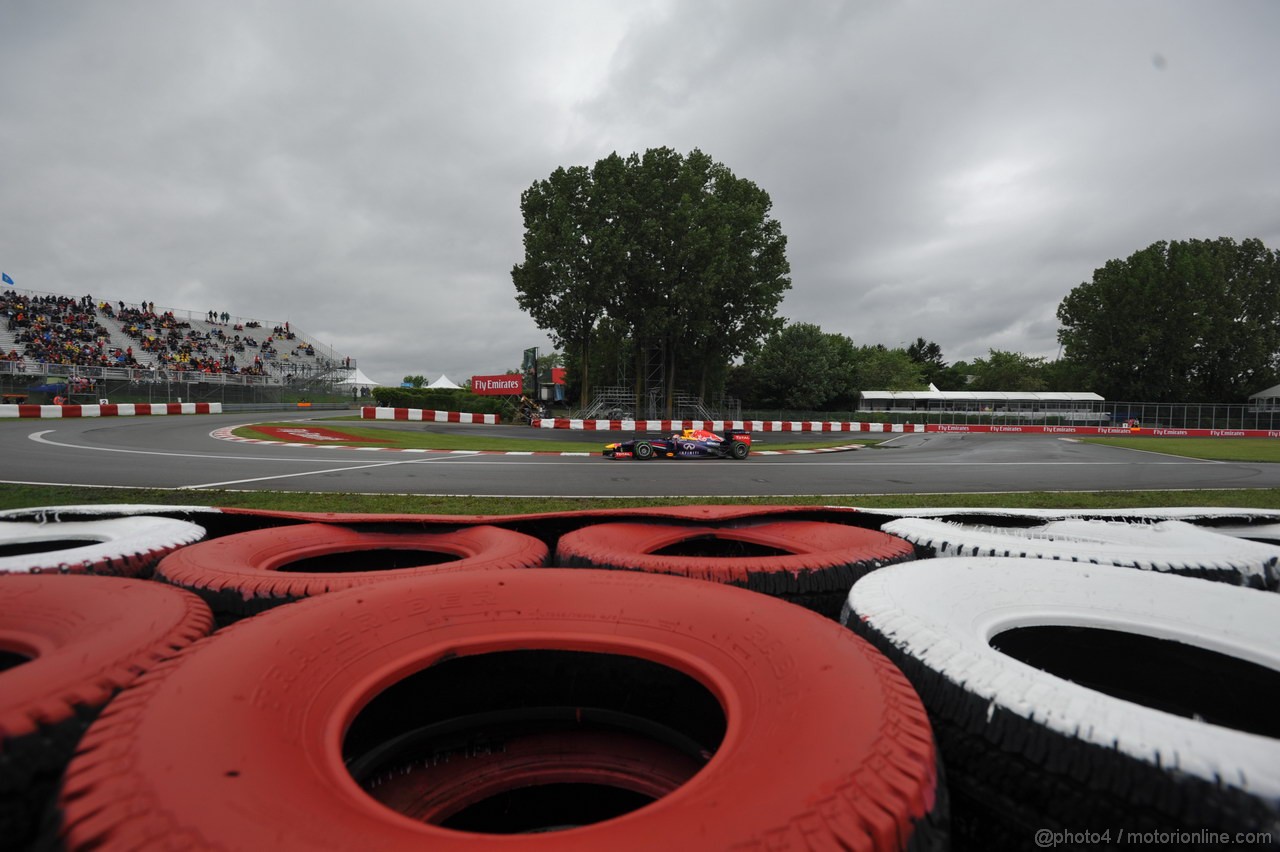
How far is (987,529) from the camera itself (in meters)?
3.57

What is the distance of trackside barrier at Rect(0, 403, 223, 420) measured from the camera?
23453mm

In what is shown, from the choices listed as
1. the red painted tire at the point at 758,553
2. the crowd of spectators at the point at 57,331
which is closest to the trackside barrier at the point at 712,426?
the red painted tire at the point at 758,553

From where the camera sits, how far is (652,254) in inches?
1191

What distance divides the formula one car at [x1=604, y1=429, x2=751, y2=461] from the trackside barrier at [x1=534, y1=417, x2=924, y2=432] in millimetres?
8294

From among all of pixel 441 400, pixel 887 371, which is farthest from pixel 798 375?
pixel 441 400

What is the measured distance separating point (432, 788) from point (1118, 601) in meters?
2.11

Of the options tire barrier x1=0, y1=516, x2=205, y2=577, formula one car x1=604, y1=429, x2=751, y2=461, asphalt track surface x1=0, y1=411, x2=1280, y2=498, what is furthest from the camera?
formula one car x1=604, y1=429, x2=751, y2=461

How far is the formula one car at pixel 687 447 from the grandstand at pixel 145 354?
29.8 meters

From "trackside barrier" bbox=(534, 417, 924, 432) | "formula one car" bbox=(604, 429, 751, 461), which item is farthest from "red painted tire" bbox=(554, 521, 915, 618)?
"trackside barrier" bbox=(534, 417, 924, 432)

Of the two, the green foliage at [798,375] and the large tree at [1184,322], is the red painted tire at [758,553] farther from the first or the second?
the large tree at [1184,322]

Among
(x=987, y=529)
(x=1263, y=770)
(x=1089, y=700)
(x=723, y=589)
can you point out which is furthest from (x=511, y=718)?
(x=987, y=529)

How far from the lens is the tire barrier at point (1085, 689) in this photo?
3.19ft

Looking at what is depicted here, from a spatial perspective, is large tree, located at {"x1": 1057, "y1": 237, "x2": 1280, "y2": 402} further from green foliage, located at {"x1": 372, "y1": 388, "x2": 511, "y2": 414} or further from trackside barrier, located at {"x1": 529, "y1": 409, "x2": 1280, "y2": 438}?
green foliage, located at {"x1": 372, "y1": 388, "x2": 511, "y2": 414}

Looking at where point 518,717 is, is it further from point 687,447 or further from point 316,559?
point 687,447
